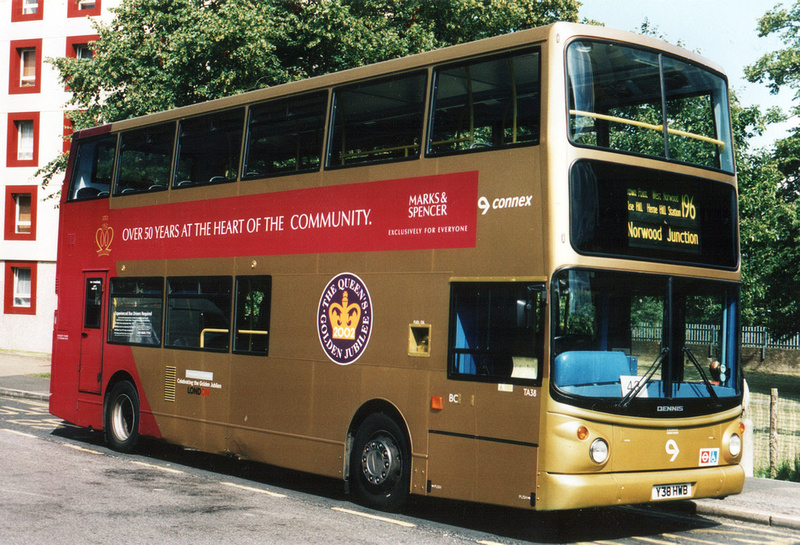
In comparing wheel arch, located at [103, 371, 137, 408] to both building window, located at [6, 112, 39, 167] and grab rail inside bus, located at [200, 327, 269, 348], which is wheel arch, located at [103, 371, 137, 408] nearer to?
grab rail inside bus, located at [200, 327, 269, 348]

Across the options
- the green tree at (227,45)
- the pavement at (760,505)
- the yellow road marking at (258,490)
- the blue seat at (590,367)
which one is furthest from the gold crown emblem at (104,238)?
the pavement at (760,505)

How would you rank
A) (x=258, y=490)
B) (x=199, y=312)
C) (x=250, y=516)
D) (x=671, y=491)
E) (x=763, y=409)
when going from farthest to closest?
(x=763, y=409) → (x=199, y=312) → (x=258, y=490) → (x=250, y=516) → (x=671, y=491)

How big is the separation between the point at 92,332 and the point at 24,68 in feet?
96.0

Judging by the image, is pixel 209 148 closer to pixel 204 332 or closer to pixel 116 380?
pixel 204 332

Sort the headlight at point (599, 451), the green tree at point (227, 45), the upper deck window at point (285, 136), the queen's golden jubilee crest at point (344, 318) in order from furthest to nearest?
the green tree at point (227, 45) < the upper deck window at point (285, 136) < the queen's golden jubilee crest at point (344, 318) < the headlight at point (599, 451)

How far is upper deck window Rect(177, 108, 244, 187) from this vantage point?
12102 mm

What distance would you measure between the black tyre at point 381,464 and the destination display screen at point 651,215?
9.47 feet

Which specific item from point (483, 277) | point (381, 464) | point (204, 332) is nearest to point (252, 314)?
point (204, 332)

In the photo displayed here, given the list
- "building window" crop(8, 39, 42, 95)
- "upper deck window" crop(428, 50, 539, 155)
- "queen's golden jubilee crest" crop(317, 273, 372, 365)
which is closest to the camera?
"upper deck window" crop(428, 50, 539, 155)

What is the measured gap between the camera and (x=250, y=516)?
912cm

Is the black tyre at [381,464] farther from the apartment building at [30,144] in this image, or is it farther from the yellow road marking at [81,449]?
the apartment building at [30,144]

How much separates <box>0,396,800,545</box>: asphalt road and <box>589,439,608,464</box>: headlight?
886 mm

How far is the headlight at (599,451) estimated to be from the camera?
26.7 ft

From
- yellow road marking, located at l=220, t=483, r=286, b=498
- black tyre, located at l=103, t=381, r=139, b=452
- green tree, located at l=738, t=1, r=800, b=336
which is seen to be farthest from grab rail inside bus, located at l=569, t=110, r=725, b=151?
green tree, located at l=738, t=1, r=800, b=336
